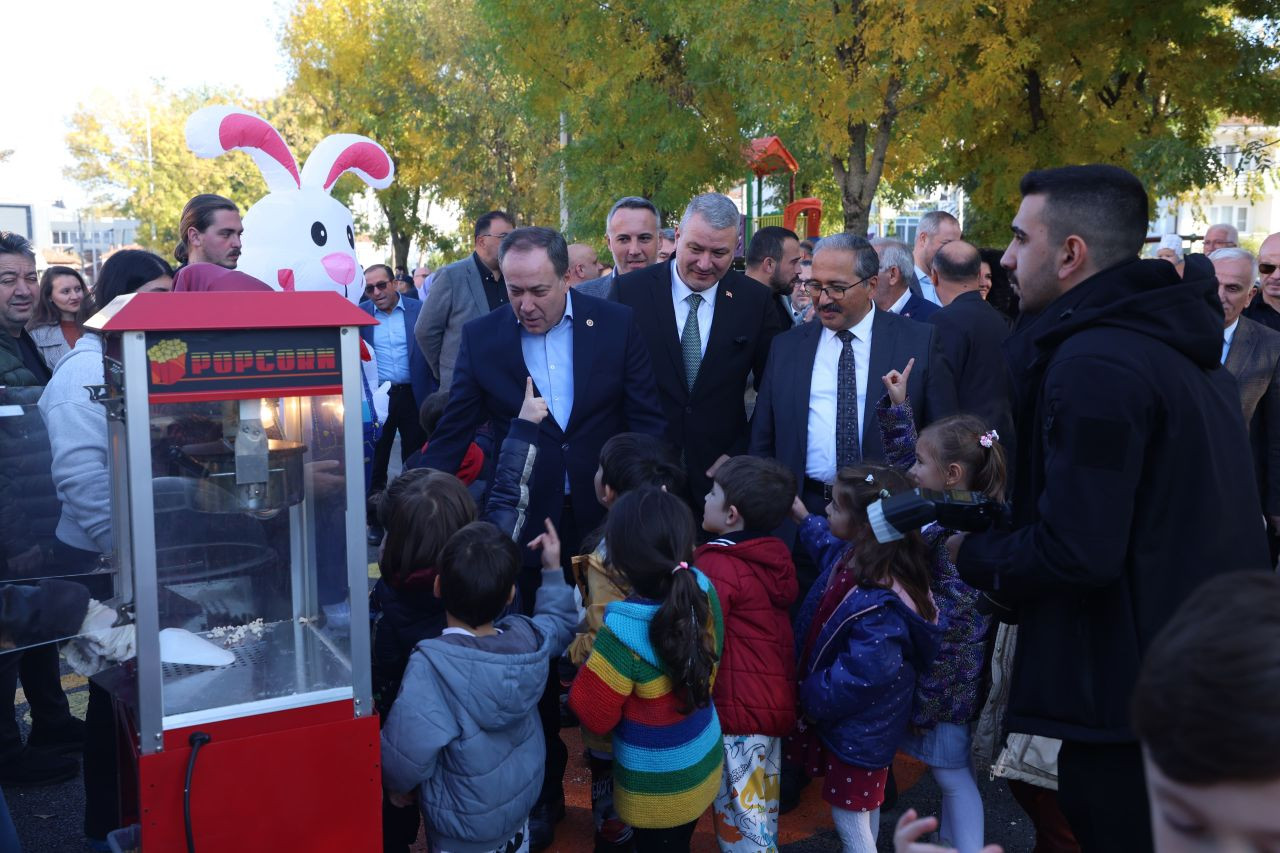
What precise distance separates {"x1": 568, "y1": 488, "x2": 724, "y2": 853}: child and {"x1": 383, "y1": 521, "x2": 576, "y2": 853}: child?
0.69 ft

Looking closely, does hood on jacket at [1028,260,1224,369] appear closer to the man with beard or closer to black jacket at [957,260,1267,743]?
black jacket at [957,260,1267,743]

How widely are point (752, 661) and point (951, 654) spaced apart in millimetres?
666

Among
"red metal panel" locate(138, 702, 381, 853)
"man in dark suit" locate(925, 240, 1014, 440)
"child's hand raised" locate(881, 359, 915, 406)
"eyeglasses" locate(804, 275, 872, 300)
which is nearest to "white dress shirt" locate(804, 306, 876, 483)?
"eyeglasses" locate(804, 275, 872, 300)

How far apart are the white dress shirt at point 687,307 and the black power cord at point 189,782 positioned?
269 centimetres

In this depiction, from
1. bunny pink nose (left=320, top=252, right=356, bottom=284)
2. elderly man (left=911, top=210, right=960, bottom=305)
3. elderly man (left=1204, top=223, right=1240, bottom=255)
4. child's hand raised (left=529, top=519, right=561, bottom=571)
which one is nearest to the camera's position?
child's hand raised (left=529, top=519, right=561, bottom=571)

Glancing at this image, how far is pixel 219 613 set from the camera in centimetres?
295

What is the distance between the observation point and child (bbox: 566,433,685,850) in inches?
138

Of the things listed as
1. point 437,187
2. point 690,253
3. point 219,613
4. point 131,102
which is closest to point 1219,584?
point 219,613

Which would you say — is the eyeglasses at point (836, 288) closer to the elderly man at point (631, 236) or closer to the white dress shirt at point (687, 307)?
the white dress shirt at point (687, 307)

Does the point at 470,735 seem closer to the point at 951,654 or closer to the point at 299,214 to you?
the point at 951,654

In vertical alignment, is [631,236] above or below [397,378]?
above

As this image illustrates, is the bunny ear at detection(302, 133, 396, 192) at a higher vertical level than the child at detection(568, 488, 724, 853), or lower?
higher

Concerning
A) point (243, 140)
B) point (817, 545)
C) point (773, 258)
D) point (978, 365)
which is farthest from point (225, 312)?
point (773, 258)

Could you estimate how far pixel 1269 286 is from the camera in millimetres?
6184
